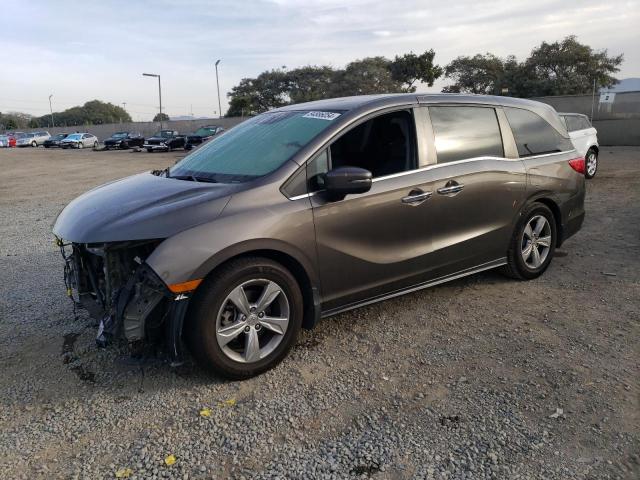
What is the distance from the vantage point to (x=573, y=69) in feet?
127

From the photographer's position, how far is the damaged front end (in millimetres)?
3000

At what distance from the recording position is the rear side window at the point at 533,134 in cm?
477

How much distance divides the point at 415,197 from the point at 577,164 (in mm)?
2374

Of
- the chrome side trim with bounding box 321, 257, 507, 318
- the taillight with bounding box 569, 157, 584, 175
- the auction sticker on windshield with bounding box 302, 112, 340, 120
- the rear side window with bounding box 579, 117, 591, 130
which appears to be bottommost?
the chrome side trim with bounding box 321, 257, 507, 318

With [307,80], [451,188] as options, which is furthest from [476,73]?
[451,188]

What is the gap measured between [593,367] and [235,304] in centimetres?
232

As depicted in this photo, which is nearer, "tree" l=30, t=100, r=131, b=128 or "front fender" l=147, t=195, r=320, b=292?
"front fender" l=147, t=195, r=320, b=292

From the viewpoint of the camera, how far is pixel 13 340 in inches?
154

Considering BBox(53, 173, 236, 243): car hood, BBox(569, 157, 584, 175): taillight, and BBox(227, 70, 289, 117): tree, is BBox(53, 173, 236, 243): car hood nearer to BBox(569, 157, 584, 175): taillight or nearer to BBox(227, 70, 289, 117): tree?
BBox(569, 157, 584, 175): taillight

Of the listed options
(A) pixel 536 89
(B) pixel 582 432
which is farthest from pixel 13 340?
(A) pixel 536 89

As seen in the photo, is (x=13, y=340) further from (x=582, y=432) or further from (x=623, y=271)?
(x=623, y=271)

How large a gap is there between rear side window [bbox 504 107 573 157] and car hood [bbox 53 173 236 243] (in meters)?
2.85

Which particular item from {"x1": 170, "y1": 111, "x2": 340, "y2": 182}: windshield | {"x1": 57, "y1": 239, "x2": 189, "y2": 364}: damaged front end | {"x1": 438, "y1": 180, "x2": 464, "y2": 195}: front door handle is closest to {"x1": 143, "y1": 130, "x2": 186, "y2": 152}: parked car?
{"x1": 170, "y1": 111, "x2": 340, "y2": 182}: windshield

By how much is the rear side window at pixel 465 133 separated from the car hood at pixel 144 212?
5.83ft
